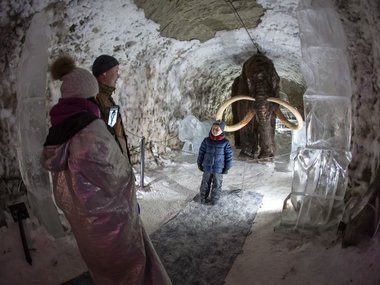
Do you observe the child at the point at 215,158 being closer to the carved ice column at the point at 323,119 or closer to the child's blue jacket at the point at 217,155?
the child's blue jacket at the point at 217,155

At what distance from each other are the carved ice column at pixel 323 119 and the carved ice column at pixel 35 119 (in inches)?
105

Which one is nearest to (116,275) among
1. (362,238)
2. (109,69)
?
(109,69)

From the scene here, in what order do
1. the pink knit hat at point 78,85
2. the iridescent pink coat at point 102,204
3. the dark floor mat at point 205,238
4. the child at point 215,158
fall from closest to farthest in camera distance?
1. the iridescent pink coat at point 102,204
2. the pink knit hat at point 78,85
3. the dark floor mat at point 205,238
4. the child at point 215,158

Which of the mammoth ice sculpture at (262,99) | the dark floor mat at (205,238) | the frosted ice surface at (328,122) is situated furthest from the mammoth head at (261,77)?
the frosted ice surface at (328,122)

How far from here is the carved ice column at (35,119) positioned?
311cm

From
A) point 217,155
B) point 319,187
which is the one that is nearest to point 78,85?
point 319,187

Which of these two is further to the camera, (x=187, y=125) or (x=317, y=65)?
(x=187, y=125)

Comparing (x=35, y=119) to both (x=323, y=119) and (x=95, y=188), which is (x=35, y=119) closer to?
(x=95, y=188)

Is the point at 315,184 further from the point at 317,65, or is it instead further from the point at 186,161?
the point at 186,161

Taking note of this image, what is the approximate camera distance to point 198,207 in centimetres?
464

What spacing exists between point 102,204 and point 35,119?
171 centimetres

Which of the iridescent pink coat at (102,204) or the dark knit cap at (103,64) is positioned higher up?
the dark knit cap at (103,64)

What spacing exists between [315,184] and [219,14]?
368 centimetres

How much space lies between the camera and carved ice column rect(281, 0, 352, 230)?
3.04 meters
